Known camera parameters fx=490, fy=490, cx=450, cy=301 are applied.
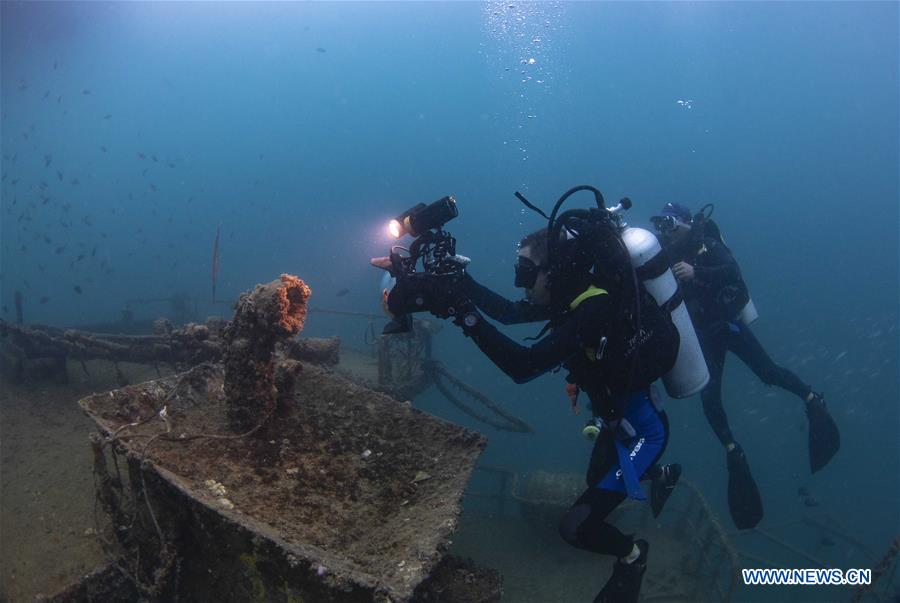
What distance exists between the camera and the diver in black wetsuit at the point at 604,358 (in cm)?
389

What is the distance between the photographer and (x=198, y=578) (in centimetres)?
304

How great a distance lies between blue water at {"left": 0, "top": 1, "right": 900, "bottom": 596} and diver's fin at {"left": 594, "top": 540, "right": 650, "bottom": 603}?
18.9 meters

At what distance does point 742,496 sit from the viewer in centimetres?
751

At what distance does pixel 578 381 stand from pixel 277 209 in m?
127

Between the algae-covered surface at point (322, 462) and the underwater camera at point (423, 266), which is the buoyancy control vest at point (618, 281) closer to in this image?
the underwater camera at point (423, 266)

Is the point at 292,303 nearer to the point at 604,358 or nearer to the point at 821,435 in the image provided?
the point at 604,358

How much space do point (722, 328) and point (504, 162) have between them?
5574 inches

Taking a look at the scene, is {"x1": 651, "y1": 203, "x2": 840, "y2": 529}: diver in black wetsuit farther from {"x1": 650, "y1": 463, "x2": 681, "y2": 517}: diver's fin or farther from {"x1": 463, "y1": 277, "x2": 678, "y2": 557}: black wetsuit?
{"x1": 463, "y1": 277, "x2": 678, "y2": 557}: black wetsuit

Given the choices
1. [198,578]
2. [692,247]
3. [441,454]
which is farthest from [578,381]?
[692,247]

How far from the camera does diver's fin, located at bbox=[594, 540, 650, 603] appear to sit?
4355mm

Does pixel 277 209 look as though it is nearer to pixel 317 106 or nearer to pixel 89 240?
pixel 89 240

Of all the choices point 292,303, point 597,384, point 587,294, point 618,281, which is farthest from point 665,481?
point 292,303

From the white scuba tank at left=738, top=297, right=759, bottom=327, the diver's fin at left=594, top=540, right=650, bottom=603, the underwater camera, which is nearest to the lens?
the underwater camera

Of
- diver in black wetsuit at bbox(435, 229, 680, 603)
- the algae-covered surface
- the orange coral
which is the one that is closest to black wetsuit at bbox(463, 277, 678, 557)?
diver in black wetsuit at bbox(435, 229, 680, 603)
